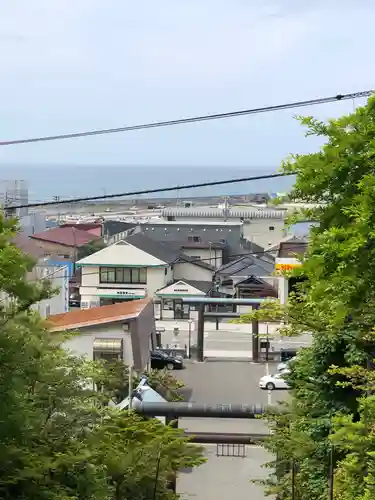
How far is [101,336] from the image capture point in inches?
537

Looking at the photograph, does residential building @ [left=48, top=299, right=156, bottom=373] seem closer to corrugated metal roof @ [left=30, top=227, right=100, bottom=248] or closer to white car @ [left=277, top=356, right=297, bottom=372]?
white car @ [left=277, top=356, right=297, bottom=372]

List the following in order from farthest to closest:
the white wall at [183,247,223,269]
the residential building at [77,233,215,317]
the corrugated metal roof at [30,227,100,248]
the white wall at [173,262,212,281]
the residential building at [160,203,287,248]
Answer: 1. the residential building at [160,203,287,248]
2. the corrugated metal roof at [30,227,100,248]
3. the white wall at [183,247,223,269]
4. the white wall at [173,262,212,281]
5. the residential building at [77,233,215,317]

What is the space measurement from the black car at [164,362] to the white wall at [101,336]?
3.98 m

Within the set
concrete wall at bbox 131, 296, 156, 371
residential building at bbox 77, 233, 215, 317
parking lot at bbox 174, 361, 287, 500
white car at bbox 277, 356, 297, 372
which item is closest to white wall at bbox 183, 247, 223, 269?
residential building at bbox 77, 233, 215, 317

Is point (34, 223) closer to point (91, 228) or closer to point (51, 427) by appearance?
point (91, 228)

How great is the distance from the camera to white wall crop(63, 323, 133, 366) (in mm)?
13531

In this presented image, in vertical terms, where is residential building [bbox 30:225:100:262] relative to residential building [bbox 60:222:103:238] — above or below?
below

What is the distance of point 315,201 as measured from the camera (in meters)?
5.71

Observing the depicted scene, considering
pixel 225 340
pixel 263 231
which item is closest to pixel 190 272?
pixel 225 340

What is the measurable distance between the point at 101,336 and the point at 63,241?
963 inches

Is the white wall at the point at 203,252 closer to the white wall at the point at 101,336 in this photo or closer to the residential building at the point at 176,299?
the residential building at the point at 176,299

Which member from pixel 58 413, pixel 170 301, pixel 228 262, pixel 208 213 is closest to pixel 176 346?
pixel 170 301

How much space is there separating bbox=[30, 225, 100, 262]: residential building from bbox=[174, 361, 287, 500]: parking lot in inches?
709

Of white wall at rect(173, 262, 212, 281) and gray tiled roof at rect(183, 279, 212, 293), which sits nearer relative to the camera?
gray tiled roof at rect(183, 279, 212, 293)
